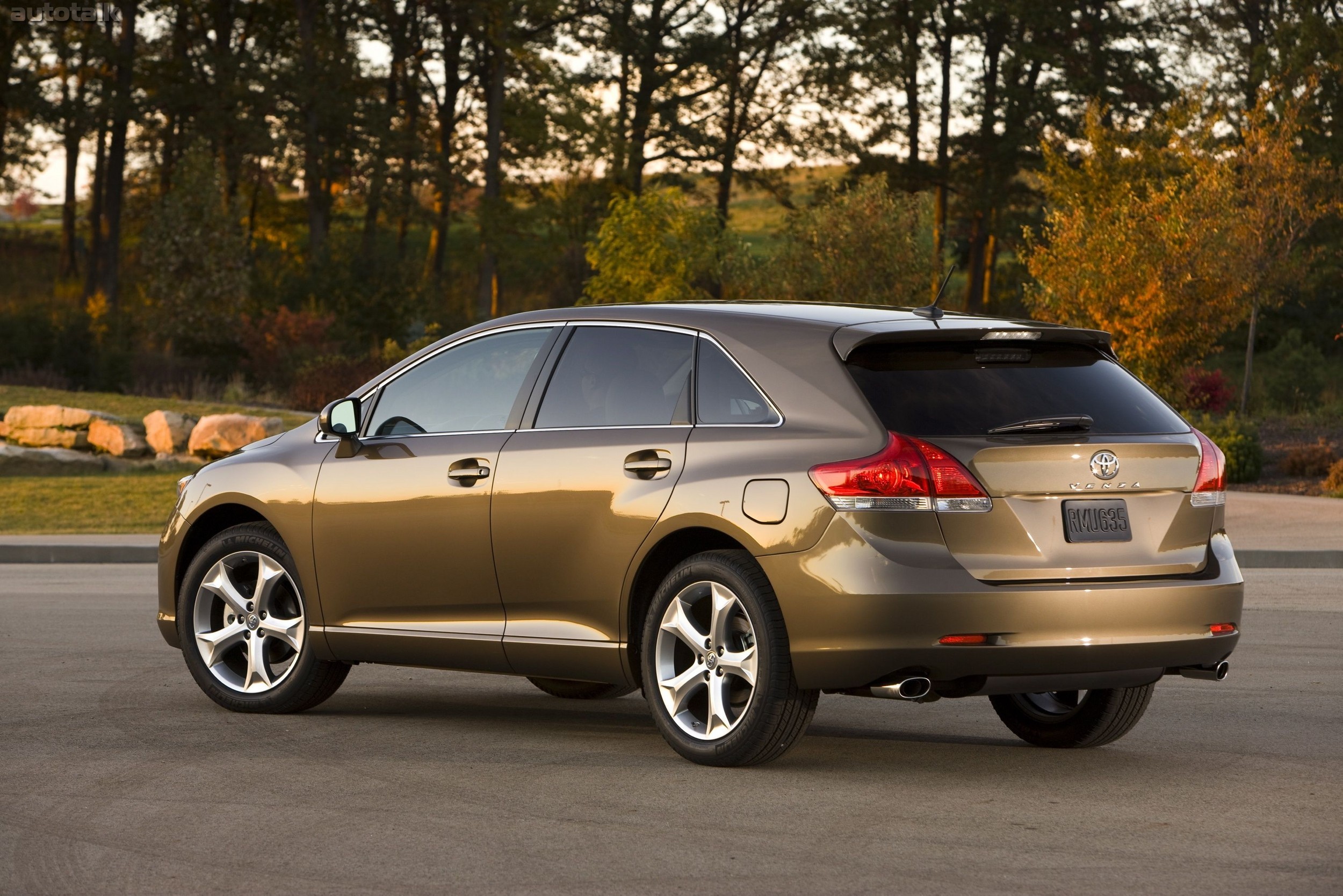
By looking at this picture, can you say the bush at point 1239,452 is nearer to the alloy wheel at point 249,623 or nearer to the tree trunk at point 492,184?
the alloy wheel at point 249,623

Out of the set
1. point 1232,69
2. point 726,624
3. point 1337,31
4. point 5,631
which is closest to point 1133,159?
point 1337,31

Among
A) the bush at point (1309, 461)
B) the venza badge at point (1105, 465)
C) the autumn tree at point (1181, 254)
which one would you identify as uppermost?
the autumn tree at point (1181, 254)

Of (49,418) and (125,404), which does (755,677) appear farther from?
(125,404)

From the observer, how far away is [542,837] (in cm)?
576

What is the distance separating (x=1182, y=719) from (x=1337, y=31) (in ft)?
151

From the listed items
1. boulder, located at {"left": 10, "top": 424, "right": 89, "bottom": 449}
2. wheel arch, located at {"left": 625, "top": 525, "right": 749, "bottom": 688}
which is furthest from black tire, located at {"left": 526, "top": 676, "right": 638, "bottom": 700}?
boulder, located at {"left": 10, "top": 424, "right": 89, "bottom": 449}

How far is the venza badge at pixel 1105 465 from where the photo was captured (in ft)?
21.5

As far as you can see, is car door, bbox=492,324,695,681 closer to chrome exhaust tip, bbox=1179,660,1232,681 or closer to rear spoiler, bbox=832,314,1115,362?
rear spoiler, bbox=832,314,1115,362

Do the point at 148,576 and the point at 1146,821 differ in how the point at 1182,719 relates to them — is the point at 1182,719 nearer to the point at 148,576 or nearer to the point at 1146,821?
the point at 1146,821

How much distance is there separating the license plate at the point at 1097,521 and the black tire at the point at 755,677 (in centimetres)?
108

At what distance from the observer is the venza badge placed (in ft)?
21.5

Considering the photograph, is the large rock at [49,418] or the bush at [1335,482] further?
the large rock at [49,418]


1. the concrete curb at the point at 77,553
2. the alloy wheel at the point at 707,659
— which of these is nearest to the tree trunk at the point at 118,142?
the concrete curb at the point at 77,553

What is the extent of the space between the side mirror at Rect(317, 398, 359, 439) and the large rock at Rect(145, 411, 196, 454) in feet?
63.1
